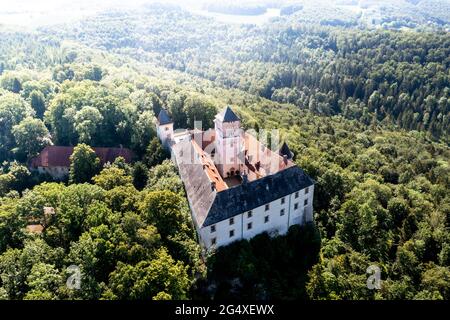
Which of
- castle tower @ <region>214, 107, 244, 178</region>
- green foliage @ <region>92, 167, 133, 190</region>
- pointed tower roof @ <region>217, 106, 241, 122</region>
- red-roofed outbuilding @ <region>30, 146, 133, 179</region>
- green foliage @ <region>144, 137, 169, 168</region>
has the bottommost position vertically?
red-roofed outbuilding @ <region>30, 146, 133, 179</region>

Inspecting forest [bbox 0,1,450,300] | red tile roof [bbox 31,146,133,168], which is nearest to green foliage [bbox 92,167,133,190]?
forest [bbox 0,1,450,300]

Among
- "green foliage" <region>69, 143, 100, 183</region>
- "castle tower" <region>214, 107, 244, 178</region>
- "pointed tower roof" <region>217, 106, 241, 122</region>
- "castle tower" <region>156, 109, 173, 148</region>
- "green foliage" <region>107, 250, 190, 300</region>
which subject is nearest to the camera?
"green foliage" <region>107, 250, 190, 300</region>

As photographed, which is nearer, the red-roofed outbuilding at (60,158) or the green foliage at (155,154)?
the green foliage at (155,154)

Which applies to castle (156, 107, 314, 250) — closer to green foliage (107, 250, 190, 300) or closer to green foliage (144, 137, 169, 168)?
green foliage (144, 137, 169, 168)

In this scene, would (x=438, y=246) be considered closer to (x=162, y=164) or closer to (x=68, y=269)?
(x=162, y=164)

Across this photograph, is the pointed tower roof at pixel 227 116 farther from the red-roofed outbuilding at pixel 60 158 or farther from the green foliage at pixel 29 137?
the green foliage at pixel 29 137

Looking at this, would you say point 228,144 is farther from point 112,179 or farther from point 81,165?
point 81,165

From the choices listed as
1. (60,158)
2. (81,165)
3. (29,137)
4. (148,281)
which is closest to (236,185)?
(148,281)

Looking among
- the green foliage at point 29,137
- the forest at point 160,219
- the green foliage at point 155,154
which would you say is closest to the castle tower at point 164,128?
the green foliage at point 155,154
